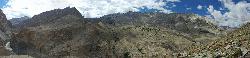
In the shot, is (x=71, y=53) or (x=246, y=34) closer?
(x=246, y=34)

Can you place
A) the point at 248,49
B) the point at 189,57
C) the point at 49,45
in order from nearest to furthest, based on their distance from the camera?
1. the point at 248,49
2. the point at 189,57
3. the point at 49,45

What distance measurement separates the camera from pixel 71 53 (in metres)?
181

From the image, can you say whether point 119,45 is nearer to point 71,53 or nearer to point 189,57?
point 71,53

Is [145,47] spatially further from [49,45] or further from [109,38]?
[49,45]

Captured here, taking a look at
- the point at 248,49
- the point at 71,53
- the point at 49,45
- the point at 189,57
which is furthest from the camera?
the point at 49,45

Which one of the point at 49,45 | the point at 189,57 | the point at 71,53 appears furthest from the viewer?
the point at 49,45

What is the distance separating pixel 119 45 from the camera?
192 meters

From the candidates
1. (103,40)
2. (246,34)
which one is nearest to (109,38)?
(103,40)

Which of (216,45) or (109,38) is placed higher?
(216,45)

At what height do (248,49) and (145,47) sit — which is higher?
(248,49)

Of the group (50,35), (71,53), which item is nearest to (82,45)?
(71,53)

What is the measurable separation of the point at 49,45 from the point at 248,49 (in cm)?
16522

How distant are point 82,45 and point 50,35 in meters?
21.1

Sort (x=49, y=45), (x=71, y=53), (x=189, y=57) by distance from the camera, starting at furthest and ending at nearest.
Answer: (x=49, y=45) → (x=71, y=53) → (x=189, y=57)
